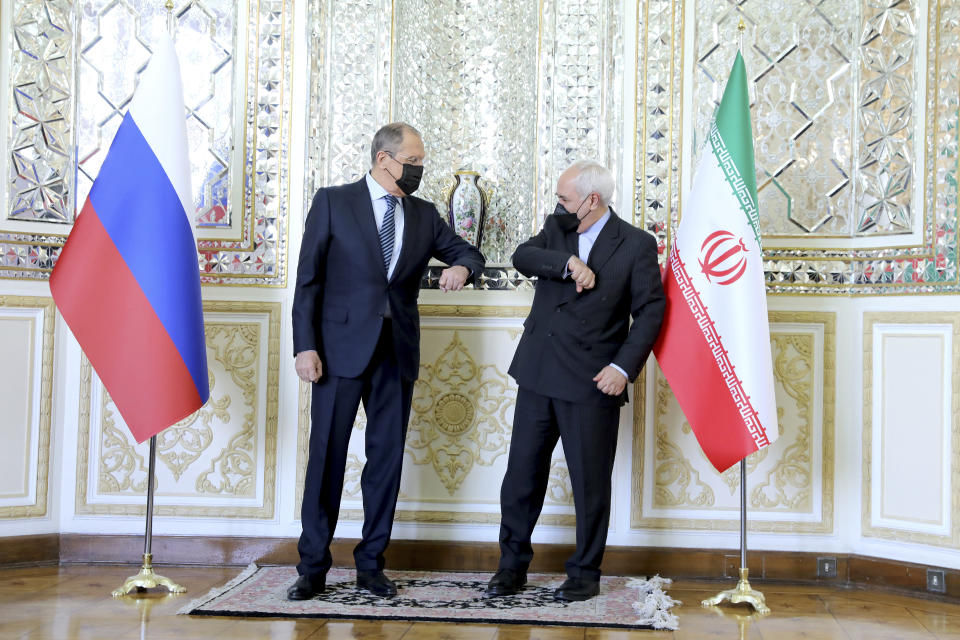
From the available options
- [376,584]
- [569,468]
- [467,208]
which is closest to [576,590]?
[569,468]

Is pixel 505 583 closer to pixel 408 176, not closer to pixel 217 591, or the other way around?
pixel 217 591

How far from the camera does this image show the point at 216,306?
4.13 metres

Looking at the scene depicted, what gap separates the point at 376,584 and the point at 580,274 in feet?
4.45

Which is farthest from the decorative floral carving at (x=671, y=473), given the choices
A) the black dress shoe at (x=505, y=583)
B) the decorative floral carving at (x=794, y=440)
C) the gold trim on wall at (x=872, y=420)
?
the black dress shoe at (x=505, y=583)

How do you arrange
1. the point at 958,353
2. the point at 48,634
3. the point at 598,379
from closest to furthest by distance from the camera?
the point at 48,634
the point at 598,379
the point at 958,353

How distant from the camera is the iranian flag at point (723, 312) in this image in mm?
3516

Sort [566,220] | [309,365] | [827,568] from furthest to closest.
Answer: [827,568] < [566,220] < [309,365]

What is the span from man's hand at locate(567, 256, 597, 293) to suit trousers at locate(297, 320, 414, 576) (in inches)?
27.5

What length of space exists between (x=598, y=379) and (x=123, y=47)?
254 centimetres

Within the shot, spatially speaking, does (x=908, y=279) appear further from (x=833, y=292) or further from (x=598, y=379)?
(x=598, y=379)

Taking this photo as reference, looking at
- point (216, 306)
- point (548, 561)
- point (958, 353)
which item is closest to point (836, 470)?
point (958, 353)

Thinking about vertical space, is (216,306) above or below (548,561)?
above

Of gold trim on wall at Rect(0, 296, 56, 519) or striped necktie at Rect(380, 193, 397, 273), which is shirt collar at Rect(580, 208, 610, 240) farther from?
gold trim on wall at Rect(0, 296, 56, 519)

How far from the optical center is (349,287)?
11.5 ft
